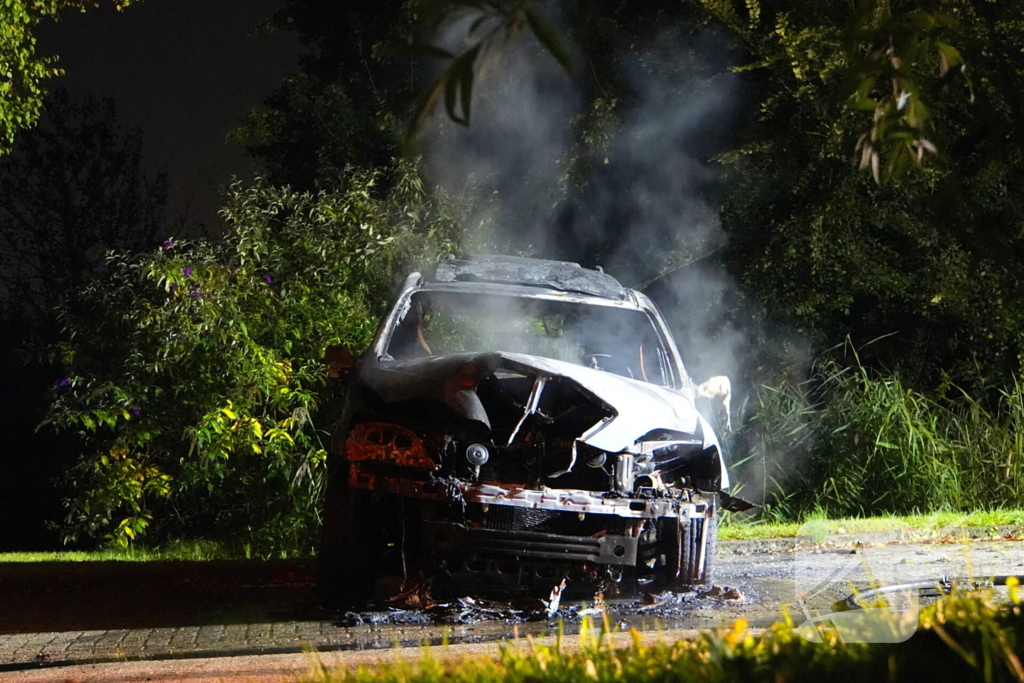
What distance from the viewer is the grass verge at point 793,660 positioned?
2664 mm

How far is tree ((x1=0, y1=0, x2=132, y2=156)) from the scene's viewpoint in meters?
13.6

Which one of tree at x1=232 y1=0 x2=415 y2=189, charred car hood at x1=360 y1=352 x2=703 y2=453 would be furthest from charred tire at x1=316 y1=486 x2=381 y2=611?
tree at x1=232 y1=0 x2=415 y2=189

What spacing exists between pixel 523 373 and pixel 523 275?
5.58 ft

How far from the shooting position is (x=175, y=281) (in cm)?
1009

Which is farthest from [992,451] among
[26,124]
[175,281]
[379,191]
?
[26,124]

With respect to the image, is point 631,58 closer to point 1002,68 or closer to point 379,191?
point 379,191

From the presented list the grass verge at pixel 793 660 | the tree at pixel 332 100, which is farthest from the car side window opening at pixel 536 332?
the tree at pixel 332 100

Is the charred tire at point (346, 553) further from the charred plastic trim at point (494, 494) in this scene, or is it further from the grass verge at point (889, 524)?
the grass verge at point (889, 524)

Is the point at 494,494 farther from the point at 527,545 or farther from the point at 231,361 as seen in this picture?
the point at 231,361

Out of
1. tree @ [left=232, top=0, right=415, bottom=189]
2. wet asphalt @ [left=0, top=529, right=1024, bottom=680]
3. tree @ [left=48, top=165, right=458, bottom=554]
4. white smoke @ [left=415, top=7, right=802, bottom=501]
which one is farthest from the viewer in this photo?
tree @ [left=232, top=0, right=415, bottom=189]

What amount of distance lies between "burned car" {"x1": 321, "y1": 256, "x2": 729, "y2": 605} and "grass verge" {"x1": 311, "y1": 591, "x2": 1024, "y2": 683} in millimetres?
3010

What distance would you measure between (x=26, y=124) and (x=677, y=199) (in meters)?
7.91

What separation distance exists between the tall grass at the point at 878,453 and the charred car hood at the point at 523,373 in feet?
18.3

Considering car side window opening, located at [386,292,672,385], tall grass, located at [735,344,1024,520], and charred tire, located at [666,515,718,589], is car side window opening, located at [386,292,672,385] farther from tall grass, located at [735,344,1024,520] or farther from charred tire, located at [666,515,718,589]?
tall grass, located at [735,344,1024,520]
